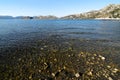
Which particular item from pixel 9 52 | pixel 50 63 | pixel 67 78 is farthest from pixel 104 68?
pixel 9 52

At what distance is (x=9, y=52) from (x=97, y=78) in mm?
16944

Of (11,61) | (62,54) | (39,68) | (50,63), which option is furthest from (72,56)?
(11,61)

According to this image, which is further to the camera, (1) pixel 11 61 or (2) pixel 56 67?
(1) pixel 11 61

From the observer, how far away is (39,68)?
74.3 feet

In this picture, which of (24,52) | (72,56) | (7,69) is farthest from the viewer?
(24,52)

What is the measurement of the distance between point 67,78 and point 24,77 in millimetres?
5016

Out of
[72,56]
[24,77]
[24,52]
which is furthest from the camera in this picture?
[24,52]

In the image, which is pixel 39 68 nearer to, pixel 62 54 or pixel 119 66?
pixel 62 54

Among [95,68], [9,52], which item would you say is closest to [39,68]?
[95,68]

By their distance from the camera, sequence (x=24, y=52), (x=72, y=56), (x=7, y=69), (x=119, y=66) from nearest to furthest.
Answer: (x=7, y=69) → (x=119, y=66) → (x=72, y=56) → (x=24, y=52)

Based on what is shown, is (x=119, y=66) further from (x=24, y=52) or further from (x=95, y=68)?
(x=24, y=52)

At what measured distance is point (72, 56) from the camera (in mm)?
28375

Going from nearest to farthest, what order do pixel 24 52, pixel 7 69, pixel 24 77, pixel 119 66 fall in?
pixel 24 77 → pixel 7 69 → pixel 119 66 → pixel 24 52

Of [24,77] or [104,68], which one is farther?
[104,68]
